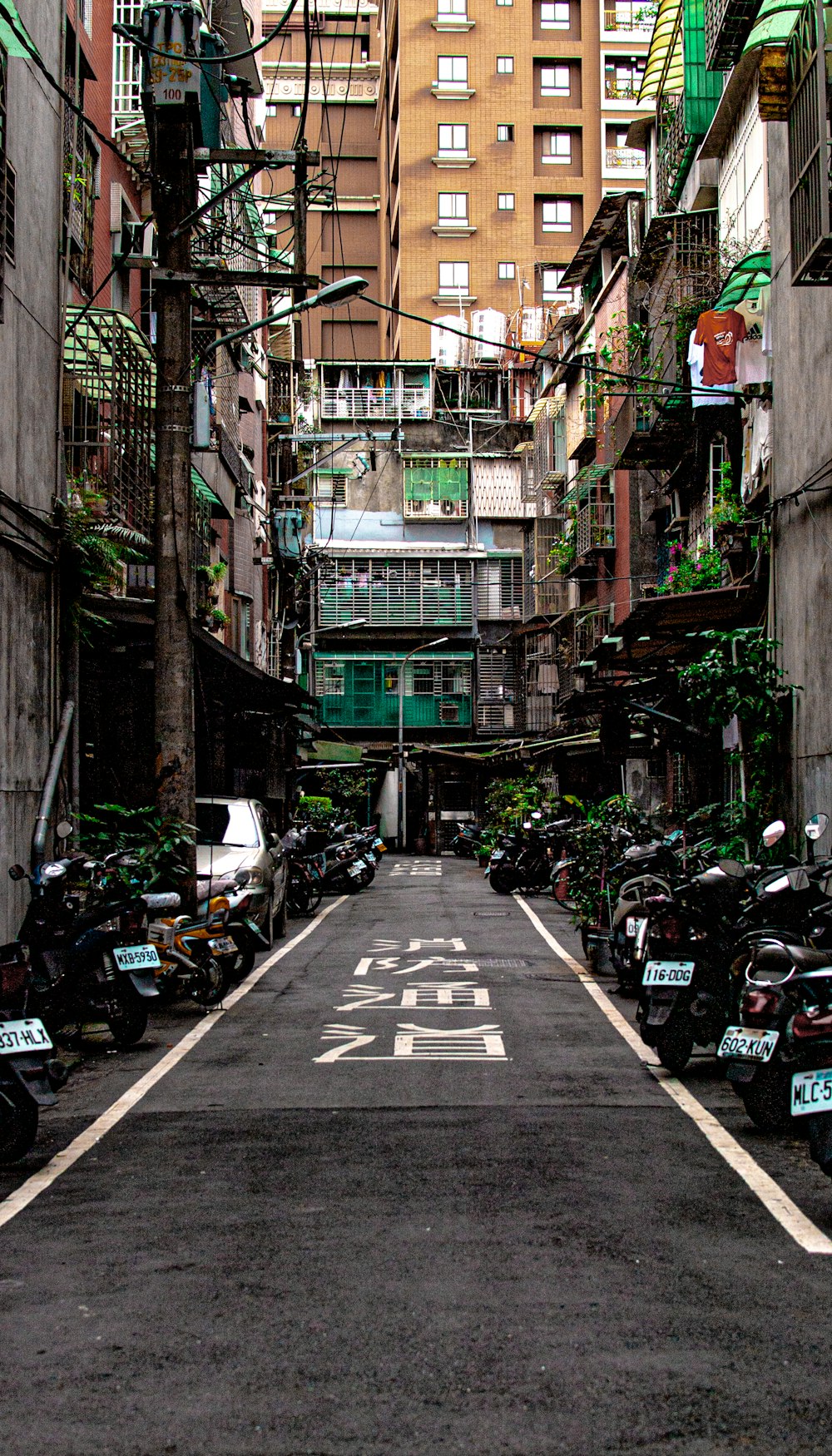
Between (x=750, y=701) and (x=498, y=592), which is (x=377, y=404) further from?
(x=750, y=701)

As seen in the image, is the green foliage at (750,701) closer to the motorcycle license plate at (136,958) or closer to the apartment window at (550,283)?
the motorcycle license plate at (136,958)

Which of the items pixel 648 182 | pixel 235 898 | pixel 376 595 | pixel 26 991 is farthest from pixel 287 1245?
pixel 376 595

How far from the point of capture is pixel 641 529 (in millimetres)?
34156

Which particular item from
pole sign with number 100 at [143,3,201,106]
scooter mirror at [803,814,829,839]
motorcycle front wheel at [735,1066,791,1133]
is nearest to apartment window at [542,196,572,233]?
pole sign with number 100 at [143,3,201,106]

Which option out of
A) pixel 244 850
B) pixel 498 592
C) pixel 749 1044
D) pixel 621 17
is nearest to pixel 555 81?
pixel 621 17

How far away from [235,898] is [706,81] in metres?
13.5

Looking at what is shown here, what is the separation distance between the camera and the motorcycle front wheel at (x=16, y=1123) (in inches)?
269

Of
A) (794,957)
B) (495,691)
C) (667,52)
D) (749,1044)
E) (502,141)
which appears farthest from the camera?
(502,141)

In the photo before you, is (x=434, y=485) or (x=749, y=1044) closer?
(x=749, y=1044)

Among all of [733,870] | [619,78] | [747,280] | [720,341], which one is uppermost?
[619,78]

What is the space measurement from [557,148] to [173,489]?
186 feet

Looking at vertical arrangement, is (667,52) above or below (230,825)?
above

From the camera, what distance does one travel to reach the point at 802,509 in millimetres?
14281

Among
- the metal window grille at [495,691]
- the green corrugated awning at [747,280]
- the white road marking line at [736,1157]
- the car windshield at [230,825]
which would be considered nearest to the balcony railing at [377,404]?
the metal window grille at [495,691]
